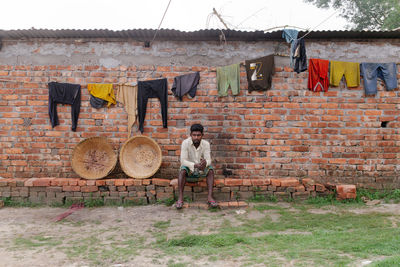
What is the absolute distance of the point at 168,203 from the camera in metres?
4.64

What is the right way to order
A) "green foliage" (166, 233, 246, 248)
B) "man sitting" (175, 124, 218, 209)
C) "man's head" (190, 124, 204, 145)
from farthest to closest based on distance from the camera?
1. "man's head" (190, 124, 204, 145)
2. "man sitting" (175, 124, 218, 209)
3. "green foliage" (166, 233, 246, 248)

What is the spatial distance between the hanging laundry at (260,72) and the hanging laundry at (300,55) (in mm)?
404

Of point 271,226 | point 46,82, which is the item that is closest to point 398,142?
point 271,226

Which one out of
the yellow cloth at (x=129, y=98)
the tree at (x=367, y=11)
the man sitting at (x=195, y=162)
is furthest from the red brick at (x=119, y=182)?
the tree at (x=367, y=11)

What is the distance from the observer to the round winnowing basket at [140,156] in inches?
194

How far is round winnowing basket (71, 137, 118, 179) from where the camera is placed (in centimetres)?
497

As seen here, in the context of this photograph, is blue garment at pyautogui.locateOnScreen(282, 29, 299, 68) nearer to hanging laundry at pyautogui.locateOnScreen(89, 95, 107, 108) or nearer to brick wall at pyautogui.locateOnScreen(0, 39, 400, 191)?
brick wall at pyautogui.locateOnScreen(0, 39, 400, 191)

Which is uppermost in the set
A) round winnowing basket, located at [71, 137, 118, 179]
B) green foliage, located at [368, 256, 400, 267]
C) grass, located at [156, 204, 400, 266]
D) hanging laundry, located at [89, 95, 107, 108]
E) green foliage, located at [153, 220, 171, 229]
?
hanging laundry, located at [89, 95, 107, 108]

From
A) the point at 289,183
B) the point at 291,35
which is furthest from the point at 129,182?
the point at 291,35

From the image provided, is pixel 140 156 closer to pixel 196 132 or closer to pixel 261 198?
pixel 196 132

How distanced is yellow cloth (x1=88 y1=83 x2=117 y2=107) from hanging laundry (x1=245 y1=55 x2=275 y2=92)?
2472 mm

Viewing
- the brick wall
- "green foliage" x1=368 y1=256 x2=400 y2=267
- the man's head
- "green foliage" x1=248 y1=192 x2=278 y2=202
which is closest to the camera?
"green foliage" x1=368 y1=256 x2=400 y2=267

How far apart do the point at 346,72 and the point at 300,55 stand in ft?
2.87

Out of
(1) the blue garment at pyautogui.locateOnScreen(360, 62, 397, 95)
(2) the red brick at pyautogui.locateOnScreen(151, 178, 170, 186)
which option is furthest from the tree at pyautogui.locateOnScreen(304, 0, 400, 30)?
(2) the red brick at pyautogui.locateOnScreen(151, 178, 170, 186)
